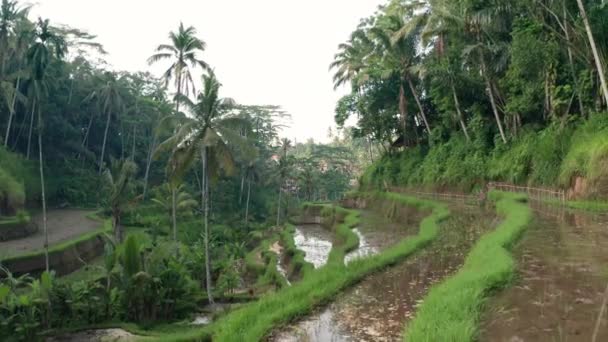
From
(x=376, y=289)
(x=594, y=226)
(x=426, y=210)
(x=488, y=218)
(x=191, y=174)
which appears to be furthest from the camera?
(x=191, y=174)

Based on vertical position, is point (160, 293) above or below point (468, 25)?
below

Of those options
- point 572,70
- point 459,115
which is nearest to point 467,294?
point 572,70

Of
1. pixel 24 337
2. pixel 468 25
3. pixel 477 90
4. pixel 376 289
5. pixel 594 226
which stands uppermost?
pixel 468 25

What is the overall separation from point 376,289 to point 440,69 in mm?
22955

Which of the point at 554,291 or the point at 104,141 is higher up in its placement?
the point at 104,141

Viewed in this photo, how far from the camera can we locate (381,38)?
36.3 m

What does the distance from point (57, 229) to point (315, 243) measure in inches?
704

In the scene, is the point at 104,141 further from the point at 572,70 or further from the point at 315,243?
the point at 572,70

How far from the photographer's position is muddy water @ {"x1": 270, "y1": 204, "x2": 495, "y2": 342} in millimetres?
7246

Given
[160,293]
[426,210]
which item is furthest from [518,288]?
[426,210]

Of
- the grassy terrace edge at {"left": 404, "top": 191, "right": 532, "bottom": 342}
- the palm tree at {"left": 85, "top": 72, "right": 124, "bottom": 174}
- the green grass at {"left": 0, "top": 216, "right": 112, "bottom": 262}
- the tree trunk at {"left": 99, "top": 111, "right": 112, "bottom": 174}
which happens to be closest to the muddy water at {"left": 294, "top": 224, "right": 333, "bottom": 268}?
the grassy terrace edge at {"left": 404, "top": 191, "right": 532, "bottom": 342}

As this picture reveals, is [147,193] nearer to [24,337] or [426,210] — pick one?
[426,210]

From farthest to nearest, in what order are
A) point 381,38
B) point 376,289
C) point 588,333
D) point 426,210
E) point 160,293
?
point 381,38, point 426,210, point 160,293, point 376,289, point 588,333

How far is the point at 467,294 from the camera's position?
739 centimetres
